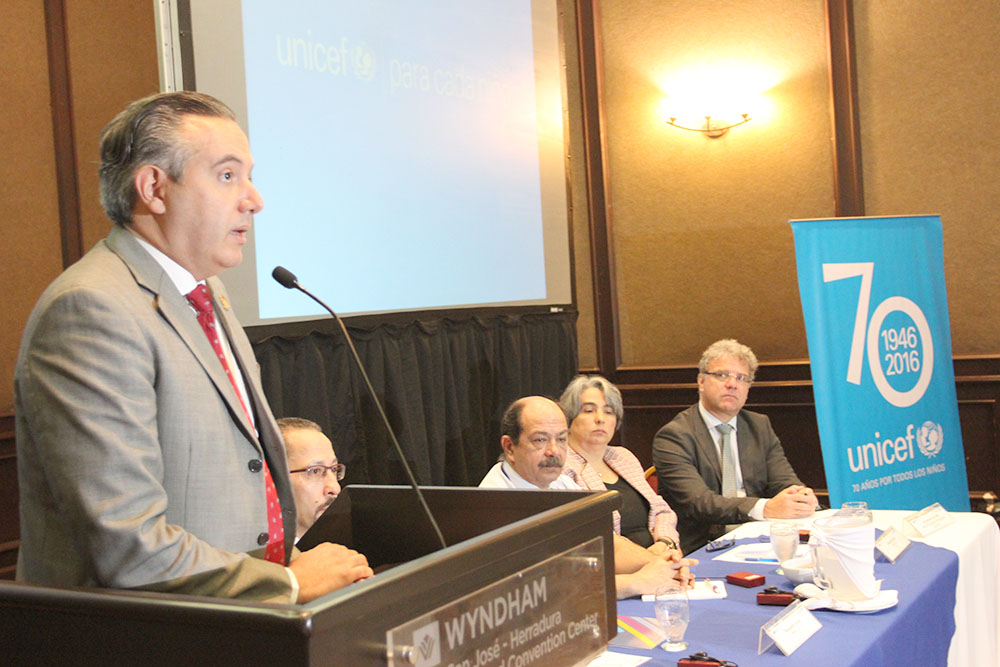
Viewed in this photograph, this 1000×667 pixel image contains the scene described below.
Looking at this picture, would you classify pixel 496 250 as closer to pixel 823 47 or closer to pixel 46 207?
pixel 46 207

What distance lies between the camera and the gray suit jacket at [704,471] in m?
3.62

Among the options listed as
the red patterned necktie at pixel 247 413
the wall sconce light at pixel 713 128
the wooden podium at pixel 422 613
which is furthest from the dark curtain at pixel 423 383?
the wooden podium at pixel 422 613

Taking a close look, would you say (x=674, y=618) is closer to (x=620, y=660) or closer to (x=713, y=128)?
(x=620, y=660)

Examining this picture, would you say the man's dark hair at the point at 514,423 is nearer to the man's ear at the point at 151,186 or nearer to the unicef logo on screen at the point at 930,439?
the man's ear at the point at 151,186

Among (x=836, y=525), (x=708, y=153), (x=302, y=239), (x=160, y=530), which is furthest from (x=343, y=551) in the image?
(x=708, y=153)

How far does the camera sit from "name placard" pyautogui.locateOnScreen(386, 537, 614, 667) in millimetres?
896

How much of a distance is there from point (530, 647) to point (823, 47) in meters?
4.88

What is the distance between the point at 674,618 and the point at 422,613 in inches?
46.5

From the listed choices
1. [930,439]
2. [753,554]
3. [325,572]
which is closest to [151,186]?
[325,572]

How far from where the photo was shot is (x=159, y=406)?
1.14 m

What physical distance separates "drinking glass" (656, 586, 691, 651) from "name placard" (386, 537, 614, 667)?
810 mm

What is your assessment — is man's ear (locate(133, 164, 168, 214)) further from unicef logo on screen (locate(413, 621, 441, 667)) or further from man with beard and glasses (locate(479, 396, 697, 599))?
man with beard and glasses (locate(479, 396, 697, 599))

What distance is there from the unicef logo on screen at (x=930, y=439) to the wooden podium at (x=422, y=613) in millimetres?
3217

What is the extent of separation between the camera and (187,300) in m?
1.29
